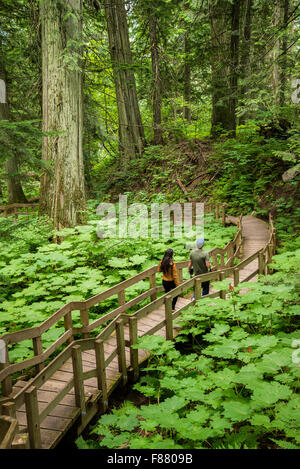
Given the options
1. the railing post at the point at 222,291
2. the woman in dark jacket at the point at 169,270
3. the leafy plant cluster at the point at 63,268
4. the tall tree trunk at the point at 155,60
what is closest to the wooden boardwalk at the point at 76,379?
the woman in dark jacket at the point at 169,270

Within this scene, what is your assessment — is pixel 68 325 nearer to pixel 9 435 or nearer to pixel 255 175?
pixel 9 435

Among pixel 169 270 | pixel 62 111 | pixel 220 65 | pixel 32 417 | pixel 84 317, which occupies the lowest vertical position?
pixel 32 417

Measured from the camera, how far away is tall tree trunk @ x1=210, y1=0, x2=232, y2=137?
16438 mm

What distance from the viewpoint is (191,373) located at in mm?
4738

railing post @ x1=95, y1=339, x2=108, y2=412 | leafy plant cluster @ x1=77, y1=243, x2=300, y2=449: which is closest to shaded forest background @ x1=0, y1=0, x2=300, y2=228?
leafy plant cluster @ x1=77, y1=243, x2=300, y2=449

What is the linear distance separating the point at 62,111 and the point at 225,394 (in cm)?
901

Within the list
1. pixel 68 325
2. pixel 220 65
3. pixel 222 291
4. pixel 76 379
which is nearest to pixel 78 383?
pixel 76 379

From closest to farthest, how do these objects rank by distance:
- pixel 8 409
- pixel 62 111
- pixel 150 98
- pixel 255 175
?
pixel 8 409 < pixel 62 111 < pixel 255 175 < pixel 150 98

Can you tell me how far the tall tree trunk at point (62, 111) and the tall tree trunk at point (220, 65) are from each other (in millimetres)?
8168

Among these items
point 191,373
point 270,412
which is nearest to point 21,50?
point 191,373

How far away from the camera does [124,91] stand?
18.4m

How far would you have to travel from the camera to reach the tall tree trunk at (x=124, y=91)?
1737cm

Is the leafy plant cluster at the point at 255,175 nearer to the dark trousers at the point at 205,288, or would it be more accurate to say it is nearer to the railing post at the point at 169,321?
the dark trousers at the point at 205,288

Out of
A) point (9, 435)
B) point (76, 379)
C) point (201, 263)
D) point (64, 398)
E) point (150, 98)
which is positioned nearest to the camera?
point (9, 435)
